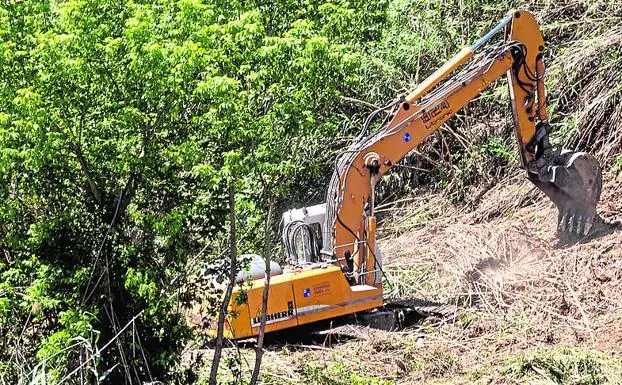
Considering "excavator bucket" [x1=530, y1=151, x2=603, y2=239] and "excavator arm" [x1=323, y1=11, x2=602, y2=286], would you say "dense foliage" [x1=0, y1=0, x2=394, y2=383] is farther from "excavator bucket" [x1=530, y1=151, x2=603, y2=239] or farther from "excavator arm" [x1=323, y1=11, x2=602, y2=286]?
Result: "excavator bucket" [x1=530, y1=151, x2=603, y2=239]

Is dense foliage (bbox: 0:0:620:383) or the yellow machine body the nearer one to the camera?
dense foliage (bbox: 0:0:620:383)

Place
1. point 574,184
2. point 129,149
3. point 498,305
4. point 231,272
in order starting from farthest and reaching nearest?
point 574,184
point 498,305
point 231,272
point 129,149

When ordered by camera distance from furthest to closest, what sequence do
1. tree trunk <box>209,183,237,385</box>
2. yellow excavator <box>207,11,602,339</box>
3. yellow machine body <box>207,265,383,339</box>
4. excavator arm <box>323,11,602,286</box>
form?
excavator arm <box>323,11,602,286</box>, yellow excavator <box>207,11,602,339</box>, yellow machine body <box>207,265,383,339</box>, tree trunk <box>209,183,237,385</box>

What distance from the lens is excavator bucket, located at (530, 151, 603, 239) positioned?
11.9m

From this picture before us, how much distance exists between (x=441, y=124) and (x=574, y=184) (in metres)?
1.95

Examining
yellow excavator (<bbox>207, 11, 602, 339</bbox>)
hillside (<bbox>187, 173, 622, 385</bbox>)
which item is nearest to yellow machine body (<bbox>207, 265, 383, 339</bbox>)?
yellow excavator (<bbox>207, 11, 602, 339</bbox>)

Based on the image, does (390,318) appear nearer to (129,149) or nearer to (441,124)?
(441,124)

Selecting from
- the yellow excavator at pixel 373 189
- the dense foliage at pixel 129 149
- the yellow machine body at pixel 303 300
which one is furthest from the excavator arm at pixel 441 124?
the dense foliage at pixel 129 149

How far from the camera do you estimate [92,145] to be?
25.0 ft

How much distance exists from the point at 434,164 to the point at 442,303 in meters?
4.22

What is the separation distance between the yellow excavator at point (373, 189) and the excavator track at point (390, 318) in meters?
0.13

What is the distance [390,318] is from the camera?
10.9 m

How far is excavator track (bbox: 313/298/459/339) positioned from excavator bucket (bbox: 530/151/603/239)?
2.03 metres

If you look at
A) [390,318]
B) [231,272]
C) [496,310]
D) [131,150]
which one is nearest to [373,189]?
[390,318]
